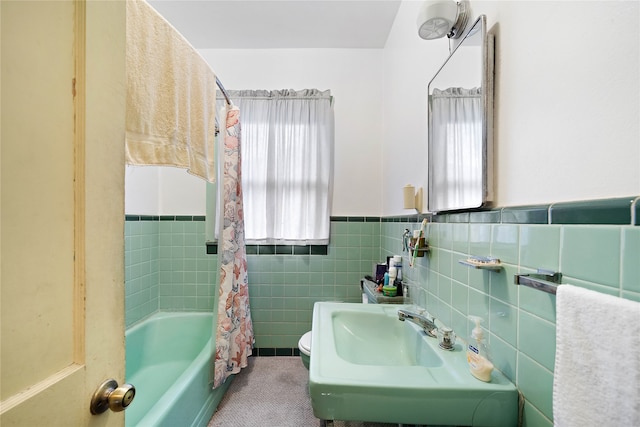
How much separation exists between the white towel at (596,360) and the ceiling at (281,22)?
2.02 m

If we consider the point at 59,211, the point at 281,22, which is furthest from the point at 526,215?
the point at 281,22

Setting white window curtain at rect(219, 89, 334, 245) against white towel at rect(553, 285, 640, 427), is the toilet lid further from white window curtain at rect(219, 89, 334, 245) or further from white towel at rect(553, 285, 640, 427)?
white towel at rect(553, 285, 640, 427)

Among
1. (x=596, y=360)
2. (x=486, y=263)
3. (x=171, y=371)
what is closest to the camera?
(x=596, y=360)

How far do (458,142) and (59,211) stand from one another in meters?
1.14

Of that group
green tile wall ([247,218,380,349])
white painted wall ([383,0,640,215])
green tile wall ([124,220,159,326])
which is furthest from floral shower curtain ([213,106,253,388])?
white painted wall ([383,0,640,215])

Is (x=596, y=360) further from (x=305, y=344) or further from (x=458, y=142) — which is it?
(x=305, y=344)

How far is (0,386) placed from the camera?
1.10 feet

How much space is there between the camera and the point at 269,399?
64.1 inches

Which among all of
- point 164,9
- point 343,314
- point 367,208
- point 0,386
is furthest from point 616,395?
point 164,9

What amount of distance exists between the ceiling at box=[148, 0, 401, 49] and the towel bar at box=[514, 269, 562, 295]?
190 cm

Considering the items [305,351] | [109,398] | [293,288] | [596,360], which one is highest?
[596,360]

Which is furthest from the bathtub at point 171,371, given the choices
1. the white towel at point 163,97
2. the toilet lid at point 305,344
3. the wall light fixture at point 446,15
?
the wall light fixture at point 446,15

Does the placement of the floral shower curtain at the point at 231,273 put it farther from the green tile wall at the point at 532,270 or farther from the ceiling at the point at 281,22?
the green tile wall at the point at 532,270

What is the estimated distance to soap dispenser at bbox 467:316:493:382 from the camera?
0.69 metres
